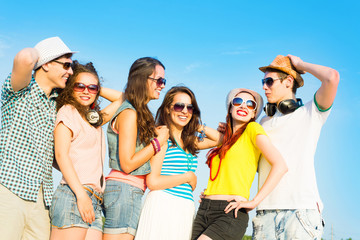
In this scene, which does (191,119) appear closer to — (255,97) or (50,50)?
(255,97)

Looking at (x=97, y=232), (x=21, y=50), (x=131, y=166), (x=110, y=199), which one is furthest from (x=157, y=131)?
(x=21, y=50)

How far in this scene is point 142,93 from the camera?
547cm

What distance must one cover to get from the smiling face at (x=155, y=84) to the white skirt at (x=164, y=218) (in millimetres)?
1475

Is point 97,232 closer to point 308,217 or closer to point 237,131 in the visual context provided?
point 237,131

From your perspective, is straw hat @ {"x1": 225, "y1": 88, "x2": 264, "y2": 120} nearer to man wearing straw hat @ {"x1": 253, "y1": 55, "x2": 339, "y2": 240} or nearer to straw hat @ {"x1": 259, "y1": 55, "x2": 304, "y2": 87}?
man wearing straw hat @ {"x1": 253, "y1": 55, "x2": 339, "y2": 240}

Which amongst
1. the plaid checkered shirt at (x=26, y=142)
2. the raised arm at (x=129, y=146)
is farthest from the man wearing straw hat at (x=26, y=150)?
the raised arm at (x=129, y=146)

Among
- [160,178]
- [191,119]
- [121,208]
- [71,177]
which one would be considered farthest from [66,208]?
[191,119]

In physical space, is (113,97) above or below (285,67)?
below

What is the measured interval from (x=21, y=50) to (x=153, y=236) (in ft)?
9.62

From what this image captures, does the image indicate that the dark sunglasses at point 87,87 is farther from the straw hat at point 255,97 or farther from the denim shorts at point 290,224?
the denim shorts at point 290,224

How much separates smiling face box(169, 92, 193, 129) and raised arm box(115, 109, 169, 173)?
830 millimetres

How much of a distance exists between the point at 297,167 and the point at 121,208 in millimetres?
2527

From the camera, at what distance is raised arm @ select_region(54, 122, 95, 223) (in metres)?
4.60

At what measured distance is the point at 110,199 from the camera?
4.92 m
